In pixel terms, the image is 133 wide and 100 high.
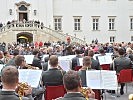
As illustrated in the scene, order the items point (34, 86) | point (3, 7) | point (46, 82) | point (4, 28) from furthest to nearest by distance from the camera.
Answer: point (3, 7) < point (4, 28) < point (46, 82) < point (34, 86)

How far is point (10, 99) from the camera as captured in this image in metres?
6.00

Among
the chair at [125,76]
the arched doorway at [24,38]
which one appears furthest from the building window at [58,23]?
the chair at [125,76]

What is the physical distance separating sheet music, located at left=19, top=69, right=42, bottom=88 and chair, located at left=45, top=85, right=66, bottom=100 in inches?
14.6

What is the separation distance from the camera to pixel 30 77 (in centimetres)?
962

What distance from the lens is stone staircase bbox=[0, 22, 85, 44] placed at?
1973 inches

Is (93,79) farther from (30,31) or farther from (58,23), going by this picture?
(58,23)

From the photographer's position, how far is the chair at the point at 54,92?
9812 mm

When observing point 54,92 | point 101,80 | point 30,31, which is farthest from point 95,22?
point 54,92

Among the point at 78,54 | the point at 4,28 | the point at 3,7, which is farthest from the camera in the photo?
the point at 3,7

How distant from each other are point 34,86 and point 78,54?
7.26 m

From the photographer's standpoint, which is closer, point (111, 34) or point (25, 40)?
point (25, 40)

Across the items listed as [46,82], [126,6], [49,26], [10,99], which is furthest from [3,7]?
Result: [10,99]

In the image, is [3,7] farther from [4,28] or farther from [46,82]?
[46,82]

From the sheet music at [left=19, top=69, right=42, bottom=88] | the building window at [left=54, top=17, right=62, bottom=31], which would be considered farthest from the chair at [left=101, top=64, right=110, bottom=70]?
the building window at [left=54, top=17, right=62, bottom=31]
